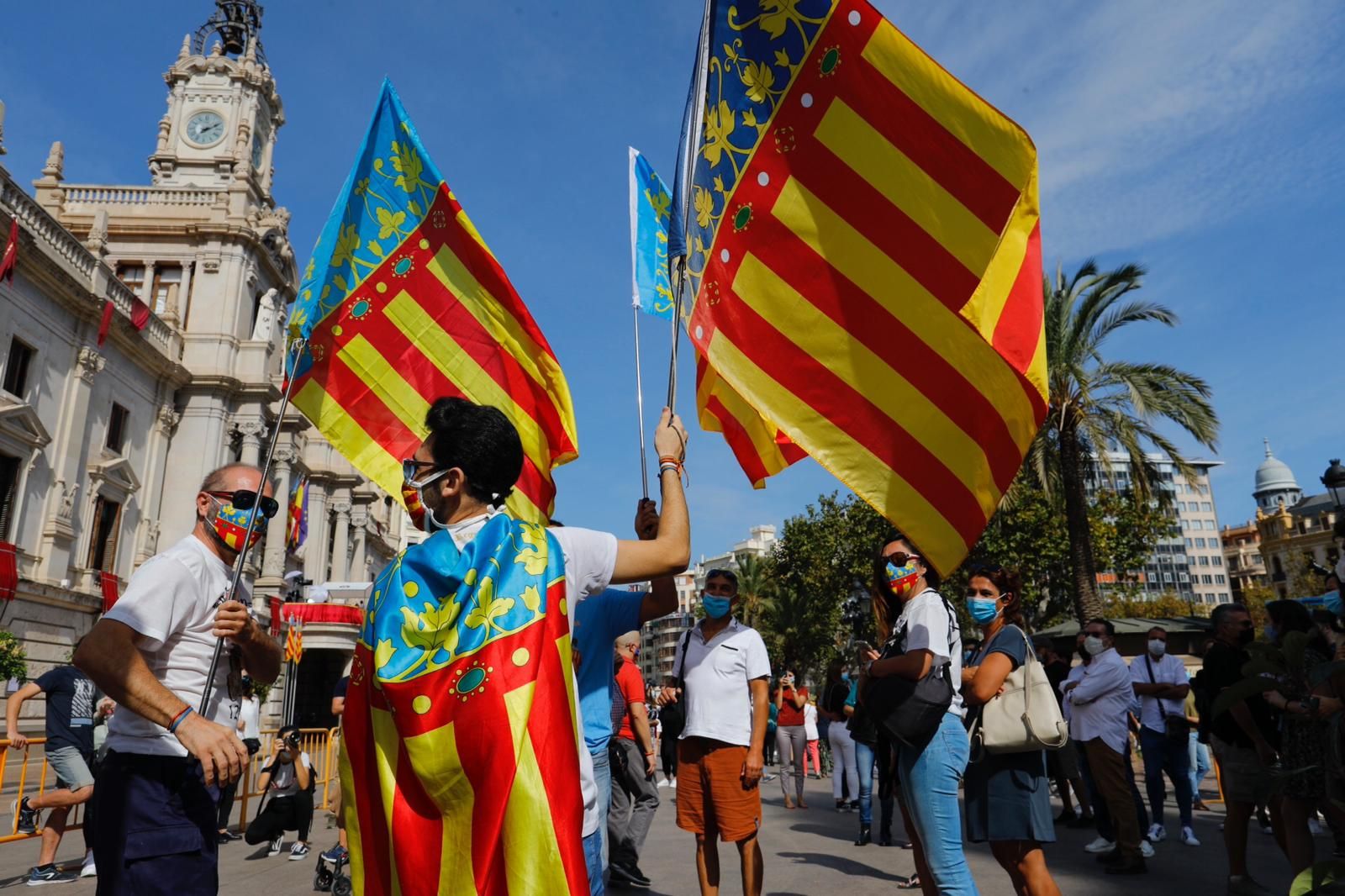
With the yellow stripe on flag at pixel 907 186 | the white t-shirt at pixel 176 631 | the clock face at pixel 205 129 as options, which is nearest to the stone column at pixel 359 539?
the clock face at pixel 205 129

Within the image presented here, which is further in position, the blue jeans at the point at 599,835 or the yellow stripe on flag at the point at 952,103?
the yellow stripe on flag at the point at 952,103

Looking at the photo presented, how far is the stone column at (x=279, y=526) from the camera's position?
32.4m

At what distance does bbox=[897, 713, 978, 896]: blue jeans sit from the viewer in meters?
3.58

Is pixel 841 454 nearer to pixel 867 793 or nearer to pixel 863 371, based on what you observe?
pixel 863 371

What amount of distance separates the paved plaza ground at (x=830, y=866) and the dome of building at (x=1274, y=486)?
126m

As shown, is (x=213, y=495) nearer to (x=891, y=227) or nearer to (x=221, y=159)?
(x=891, y=227)

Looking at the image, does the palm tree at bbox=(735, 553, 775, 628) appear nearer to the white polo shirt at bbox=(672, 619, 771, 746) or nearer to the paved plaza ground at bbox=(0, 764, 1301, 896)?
the paved plaza ground at bbox=(0, 764, 1301, 896)

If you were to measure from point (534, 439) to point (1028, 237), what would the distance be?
323cm

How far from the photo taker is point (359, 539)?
46094 mm

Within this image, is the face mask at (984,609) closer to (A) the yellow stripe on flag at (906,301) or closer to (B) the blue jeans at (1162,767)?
(A) the yellow stripe on flag at (906,301)

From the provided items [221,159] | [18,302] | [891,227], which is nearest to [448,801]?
[891,227]

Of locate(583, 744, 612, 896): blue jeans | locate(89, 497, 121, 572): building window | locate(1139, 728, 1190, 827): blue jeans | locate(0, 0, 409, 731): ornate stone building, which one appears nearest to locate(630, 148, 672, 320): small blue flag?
locate(583, 744, 612, 896): blue jeans

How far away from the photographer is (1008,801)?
3.94 meters

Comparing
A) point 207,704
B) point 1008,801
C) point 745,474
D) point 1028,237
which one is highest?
point 1028,237
